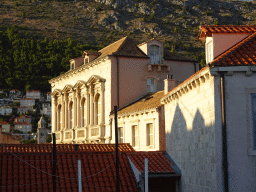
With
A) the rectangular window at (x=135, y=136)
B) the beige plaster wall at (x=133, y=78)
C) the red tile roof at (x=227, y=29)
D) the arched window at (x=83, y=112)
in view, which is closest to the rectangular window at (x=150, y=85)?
the beige plaster wall at (x=133, y=78)

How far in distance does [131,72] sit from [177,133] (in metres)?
16.9

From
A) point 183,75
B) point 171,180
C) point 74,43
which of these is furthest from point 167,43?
point 171,180

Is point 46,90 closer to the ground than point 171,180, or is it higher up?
higher up

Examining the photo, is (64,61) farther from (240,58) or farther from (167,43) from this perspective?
(240,58)

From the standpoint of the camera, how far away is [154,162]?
24.9 m

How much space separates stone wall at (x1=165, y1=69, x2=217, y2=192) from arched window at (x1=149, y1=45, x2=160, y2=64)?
16.6 meters

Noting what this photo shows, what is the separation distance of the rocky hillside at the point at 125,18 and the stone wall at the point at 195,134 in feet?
414

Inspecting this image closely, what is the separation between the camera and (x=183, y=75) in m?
42.8

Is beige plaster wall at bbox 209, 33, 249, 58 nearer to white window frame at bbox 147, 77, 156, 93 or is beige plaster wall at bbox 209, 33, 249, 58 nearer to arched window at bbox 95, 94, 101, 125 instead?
white window frame at bbox 147, 77, 156, 93

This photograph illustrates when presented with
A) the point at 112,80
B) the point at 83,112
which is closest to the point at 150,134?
the point at 112,80

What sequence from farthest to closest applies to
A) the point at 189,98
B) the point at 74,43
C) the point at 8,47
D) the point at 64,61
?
the point at 8,47
the point at 74,43
the point at 64,61
the point at 189,98

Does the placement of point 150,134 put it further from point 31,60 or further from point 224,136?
point 31,60

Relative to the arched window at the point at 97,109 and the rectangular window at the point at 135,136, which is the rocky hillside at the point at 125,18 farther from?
the rectangular window at the point at 135,136

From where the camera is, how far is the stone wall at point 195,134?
60.6 ft
